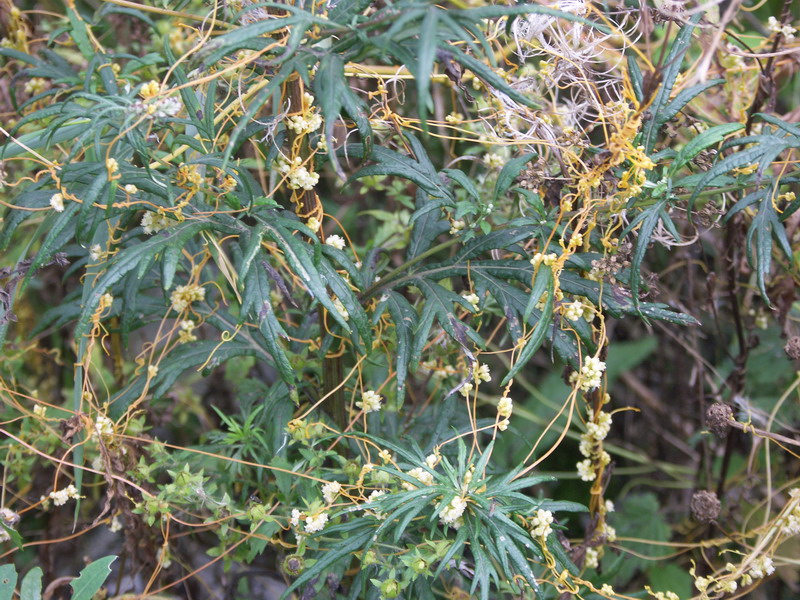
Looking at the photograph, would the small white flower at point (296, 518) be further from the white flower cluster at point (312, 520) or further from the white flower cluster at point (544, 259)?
the white flower cluster at point (544, 259)

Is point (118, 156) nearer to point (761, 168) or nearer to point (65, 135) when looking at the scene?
point (65, 135)

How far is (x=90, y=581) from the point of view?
3.71 feet

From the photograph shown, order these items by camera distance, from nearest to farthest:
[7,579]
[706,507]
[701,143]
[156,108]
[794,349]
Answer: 1. [156,108]
2. [701,143]
3. [7,579]
4. [794,349]
5. [706,507]

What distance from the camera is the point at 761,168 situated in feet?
3.20

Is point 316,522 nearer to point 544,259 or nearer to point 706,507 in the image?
point 544,259

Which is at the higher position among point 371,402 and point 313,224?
point 313,224

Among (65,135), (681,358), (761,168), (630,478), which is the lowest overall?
(630,478)

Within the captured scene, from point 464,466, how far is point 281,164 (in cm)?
53

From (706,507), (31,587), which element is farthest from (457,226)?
(31,587)

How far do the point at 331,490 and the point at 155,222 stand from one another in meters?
0.49

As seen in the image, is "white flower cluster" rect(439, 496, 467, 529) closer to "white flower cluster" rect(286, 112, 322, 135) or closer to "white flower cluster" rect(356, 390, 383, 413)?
"white flower cluster" rect(356, 390, 383, 413)

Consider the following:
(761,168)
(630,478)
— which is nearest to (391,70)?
(761,168)

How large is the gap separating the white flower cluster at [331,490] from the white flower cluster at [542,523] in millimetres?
299

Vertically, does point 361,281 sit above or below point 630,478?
above
